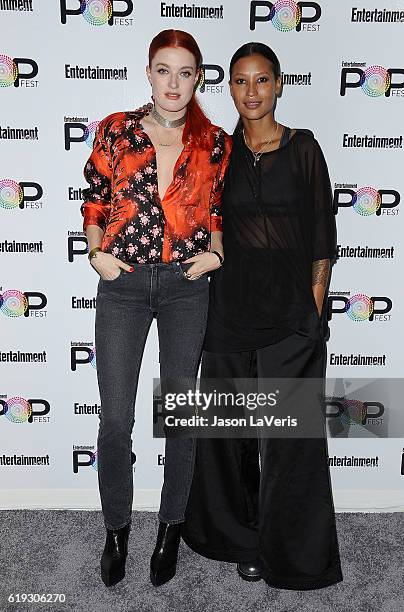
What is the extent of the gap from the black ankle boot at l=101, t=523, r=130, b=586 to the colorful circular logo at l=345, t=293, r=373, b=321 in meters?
1.43

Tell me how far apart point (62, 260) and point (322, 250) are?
1.24m

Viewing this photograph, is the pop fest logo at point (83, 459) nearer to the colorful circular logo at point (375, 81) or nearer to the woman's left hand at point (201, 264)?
the woman's left hand at point (201, 264)

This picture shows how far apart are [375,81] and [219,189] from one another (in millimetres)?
956

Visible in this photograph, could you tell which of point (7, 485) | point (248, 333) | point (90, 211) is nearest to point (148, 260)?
point (90, 211)

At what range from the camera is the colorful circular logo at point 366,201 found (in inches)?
117

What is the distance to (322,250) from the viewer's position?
2510 mm

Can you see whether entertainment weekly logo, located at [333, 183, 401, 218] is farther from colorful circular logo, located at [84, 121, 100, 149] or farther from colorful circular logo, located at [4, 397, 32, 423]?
colorful circular logo, located at [4, 397, 32, 423]

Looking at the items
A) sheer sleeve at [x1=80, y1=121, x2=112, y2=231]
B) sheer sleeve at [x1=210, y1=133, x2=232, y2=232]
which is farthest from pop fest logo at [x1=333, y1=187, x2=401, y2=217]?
sheer sleeve at [x1=80, y1=121, x2=112, y2=231]

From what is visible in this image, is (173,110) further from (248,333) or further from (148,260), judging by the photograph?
(248,333)

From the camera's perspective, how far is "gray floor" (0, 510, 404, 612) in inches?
101

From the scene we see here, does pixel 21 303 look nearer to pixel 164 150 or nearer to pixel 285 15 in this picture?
pixel 164 150

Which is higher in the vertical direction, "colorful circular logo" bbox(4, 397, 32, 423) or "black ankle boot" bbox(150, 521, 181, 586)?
"colorful circular logo" bbox(4, 397, 32, 423)

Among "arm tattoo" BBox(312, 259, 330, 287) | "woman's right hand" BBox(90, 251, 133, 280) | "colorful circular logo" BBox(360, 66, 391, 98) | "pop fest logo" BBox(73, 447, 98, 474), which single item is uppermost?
"colorful circular logo" BBox(360, 66, 391, 98)

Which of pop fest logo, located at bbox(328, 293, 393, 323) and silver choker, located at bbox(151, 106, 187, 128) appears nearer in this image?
silver choker, located at bbox(151, 106, 187, 128)
